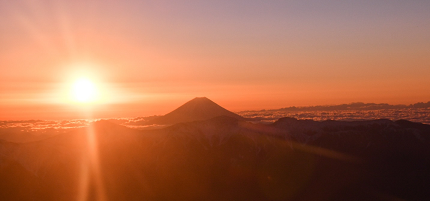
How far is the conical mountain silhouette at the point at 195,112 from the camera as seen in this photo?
15438 cm

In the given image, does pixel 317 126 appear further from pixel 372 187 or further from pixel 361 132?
pixel 372 187

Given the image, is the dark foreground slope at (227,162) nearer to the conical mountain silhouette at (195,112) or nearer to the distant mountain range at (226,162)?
the distant mountain range at (226,162)

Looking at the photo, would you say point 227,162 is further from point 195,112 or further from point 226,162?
point 195,112

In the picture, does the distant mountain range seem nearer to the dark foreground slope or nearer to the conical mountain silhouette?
the dark foreground slope

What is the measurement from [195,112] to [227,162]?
54.0 m

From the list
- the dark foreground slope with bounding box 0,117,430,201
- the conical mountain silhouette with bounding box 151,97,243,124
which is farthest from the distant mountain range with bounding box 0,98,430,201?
the conical mountain silhouette with bounding box 151,97,243,124

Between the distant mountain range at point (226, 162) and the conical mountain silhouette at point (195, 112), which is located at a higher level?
the conical mountain silhouette at point (195, 112)

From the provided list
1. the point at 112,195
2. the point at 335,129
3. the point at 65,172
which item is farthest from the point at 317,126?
the point at 65,172

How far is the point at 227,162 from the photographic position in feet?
348

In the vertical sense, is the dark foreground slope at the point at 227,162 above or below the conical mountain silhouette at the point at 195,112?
below

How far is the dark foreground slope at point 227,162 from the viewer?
9212 cm

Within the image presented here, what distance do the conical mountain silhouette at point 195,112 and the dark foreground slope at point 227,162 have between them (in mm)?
37822

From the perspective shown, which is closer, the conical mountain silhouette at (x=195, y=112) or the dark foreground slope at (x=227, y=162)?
the dark foreground slope at (x=227, y=162)

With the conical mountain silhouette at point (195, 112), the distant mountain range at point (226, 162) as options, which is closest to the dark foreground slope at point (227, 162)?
the distant mountain range at point (226, 162)
